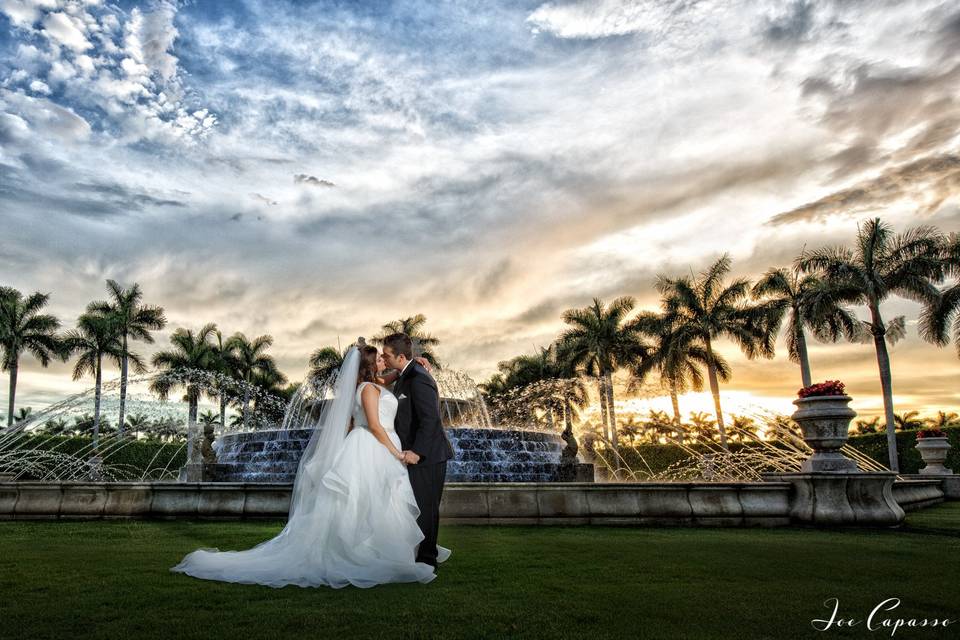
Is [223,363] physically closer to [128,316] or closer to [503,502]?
[128,316]

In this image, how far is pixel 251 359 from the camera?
62.5m

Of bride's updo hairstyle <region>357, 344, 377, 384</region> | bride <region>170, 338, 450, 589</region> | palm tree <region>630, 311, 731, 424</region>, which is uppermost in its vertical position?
palm tree <region>630, 311, 731, 424</region>

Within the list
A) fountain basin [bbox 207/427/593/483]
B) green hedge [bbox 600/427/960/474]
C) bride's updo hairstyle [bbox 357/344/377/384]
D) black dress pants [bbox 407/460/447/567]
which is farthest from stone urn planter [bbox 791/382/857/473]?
green hedge [bbox 600/427/960/474]

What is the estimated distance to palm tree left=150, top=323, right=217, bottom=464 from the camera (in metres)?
53.4

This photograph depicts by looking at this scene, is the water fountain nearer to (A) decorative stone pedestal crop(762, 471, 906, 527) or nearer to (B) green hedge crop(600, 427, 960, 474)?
(A) decorative stone pedestal crop(762, 471, 906, 527)

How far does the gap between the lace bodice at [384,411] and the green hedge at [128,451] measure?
37.9 metres

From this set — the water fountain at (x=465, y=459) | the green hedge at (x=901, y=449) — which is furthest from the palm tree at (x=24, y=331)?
the green hedge at (x=901, y=449)

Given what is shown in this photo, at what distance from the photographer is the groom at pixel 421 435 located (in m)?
5.84

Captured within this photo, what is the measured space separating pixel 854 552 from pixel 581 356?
47644 millimetres

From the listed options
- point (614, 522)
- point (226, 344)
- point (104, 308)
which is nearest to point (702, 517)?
point (614, 522)

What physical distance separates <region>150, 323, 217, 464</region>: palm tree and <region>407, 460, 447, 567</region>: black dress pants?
50.7 m

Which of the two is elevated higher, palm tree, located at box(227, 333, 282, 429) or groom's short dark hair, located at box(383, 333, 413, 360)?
palm tree, located at box(227, 333, 282, 429)

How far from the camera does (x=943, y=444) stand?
20109mm

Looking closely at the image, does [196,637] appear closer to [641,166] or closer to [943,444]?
[641,166]
